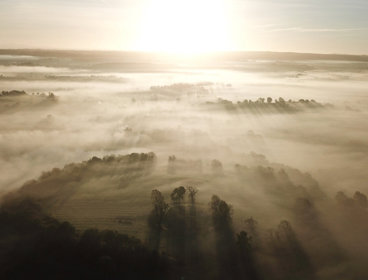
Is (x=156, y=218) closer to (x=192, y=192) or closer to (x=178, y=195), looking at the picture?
(x=178, y=195)

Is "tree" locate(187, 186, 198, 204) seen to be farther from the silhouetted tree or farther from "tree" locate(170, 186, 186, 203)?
the silhouetted tree

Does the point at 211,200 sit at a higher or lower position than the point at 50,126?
higher

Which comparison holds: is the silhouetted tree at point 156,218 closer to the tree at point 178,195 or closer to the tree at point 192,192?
the tree at point 178,195

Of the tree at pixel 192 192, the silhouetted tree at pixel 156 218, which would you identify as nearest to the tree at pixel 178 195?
the tree at pixel 192 192

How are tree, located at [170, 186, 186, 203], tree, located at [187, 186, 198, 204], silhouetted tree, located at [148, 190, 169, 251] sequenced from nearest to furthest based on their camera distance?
silhouetted tree, located at [148, 190, 169, 251] < tree, located at [170, 186, 186, 203] < tree, located at [187, 186, 198, 204]

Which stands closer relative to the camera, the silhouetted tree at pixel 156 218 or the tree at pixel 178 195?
the silhouetted tree at pixel 156 218

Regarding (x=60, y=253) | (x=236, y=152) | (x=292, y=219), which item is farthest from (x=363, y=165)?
(x=60, y=253)

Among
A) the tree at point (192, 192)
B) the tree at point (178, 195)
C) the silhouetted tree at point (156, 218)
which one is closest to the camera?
the silhouetted tree at point (156, 218)

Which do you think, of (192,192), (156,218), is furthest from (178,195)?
(156,218)

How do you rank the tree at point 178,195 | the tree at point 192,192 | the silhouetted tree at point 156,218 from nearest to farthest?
the silhouetted tree at point 156,218, the tree at point 178,195, the tree at point 192,192

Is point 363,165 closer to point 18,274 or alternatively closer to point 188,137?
point 188,137

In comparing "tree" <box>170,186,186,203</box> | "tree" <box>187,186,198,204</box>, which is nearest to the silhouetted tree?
"tree" <box>170,186,186,203</box>
